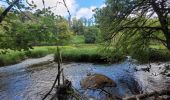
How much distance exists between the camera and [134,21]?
15164 mm

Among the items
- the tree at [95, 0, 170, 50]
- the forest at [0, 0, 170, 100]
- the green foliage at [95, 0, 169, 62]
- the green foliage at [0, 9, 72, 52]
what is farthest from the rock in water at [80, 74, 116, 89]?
the green foliage at [0, 9, 72, 52]

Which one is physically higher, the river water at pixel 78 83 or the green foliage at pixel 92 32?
the green foliage at pixel 92 32

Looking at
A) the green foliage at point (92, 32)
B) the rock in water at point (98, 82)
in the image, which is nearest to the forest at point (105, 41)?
the rock in water at point (98, 82)

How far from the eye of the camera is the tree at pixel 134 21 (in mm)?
13180

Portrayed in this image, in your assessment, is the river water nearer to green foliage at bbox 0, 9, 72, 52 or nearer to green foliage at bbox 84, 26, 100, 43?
green foliage at bbox 84, 26, 100, 43

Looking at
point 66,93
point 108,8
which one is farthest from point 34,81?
point 66,93

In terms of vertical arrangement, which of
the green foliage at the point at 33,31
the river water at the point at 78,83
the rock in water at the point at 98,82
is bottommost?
the river water at the point at 78,83

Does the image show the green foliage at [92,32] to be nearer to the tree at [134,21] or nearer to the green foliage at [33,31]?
the tree at [134,21]

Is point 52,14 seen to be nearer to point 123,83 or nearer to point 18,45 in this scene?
point 18,45

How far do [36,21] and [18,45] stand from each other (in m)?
0.52

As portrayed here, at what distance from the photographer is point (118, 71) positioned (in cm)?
2269

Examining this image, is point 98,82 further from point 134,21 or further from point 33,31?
point 33,31

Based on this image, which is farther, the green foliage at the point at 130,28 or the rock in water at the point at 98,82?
the rock in water at the point at 98,82

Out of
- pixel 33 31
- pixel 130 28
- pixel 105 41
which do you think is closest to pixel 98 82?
pixel 105 41
